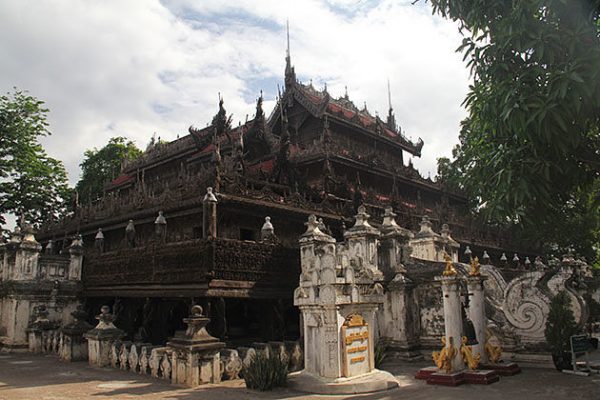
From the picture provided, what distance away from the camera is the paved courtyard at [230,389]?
8969mm

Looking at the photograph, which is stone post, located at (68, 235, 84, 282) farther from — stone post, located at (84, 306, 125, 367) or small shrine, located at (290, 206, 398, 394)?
small shrine, located at (290, 206, 398, 394)

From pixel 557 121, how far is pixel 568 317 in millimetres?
5591

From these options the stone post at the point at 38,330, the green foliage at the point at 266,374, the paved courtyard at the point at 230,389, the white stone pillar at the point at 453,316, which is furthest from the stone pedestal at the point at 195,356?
the stone post at the point at 38,330

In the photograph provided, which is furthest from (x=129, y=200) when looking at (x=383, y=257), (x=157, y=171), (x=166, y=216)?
(x=383, y=257)

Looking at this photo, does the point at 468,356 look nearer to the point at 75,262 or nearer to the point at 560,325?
the point at 560,325

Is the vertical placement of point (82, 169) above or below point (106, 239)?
above

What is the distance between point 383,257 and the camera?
1553cm

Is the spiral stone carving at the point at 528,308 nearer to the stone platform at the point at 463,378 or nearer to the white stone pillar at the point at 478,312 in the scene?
the white stone pillar at the point at 478,312

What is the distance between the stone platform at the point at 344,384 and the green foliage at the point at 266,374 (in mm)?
253

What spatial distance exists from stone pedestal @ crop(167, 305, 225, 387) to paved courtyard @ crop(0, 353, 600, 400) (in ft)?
0.97

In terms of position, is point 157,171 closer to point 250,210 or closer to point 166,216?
point 166,216

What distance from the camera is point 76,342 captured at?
48.0 ft

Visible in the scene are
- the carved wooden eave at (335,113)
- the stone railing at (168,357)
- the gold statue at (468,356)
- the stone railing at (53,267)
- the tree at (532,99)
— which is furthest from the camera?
the carved wooden eave at (335,113)

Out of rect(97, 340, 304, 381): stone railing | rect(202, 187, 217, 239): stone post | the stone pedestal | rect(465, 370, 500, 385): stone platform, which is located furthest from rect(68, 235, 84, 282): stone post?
rect(465, 370, 500, 385): stone platform
